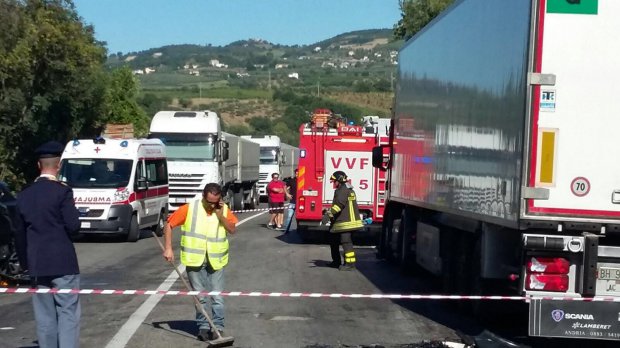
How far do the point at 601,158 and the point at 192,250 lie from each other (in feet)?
14.0

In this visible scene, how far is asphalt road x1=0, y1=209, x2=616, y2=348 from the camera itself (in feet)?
36.6

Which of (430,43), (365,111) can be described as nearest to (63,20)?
(430,43)

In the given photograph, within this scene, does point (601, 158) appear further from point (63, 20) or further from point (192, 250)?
point (63, 20)

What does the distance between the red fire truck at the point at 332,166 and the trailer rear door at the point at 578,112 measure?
49.6ft

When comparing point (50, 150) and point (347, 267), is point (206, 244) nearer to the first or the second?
point (50, 150)

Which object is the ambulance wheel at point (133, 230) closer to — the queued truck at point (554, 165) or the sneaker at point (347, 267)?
the sneaker at point (347, 267)

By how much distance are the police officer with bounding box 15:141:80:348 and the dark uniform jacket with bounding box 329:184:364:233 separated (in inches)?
398

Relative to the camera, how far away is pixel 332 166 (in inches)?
987

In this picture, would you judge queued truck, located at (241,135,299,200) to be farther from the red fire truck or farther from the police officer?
the police officer

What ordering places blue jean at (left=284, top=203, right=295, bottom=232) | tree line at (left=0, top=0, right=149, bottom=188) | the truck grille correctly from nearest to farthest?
blue jean at (left=284, top=203, right=295, bottom=232) → the truck grille → tree line at (left=0, top=0, right=149, bottom=188)

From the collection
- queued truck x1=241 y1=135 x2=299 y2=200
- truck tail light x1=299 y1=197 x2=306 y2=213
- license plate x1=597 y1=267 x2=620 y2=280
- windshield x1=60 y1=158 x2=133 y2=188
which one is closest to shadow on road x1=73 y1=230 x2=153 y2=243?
windshield x1=60 y1=158 x2=133 y2=188

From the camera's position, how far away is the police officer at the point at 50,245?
8562mm

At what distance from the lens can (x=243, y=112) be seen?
136250 mm

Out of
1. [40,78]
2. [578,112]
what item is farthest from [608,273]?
[40,78]
